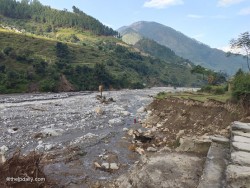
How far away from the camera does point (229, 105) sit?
23.1m

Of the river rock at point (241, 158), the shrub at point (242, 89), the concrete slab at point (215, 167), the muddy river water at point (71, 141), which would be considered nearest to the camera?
the concrete slab at point (215, 167)

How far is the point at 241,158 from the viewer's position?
356 inches

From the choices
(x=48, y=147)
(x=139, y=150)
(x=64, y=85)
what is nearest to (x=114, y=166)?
(x=139, y=150)

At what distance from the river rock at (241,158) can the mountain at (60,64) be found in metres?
61.8

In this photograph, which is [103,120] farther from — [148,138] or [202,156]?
[202,156]

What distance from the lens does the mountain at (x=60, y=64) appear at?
73.9 m

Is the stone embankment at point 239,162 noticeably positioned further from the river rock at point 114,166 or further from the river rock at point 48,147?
the river rock at point 48,147

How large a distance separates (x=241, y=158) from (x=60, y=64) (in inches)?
3260

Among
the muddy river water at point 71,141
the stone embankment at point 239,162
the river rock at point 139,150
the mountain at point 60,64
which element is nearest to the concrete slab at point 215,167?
the stone embankment at point 239,162

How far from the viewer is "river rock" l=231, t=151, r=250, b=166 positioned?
8742 mm

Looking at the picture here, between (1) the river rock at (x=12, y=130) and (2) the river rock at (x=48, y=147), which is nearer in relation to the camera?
(2) the river rock at (x=48, y=147)

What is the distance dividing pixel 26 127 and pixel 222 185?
19.9 meters

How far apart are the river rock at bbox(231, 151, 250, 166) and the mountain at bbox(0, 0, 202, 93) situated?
203ft

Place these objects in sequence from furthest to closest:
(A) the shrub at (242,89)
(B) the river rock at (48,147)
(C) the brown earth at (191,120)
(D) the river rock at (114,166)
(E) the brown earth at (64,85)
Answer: (E) the brown earth at (64,85)
(A) the shrub at (242,89)
(C) the brown earth at (191,120)
(B) the river rock at (48,147)
(D) the river rock at (114,166)
